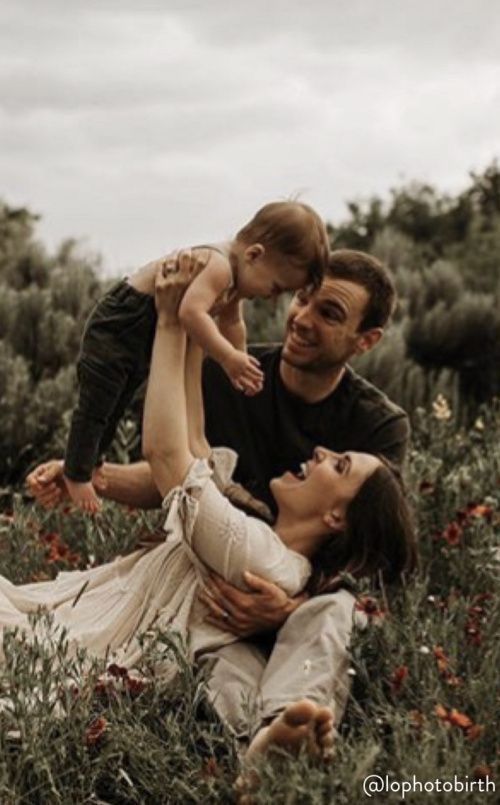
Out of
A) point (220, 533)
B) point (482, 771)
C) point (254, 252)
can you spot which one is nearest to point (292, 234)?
point (254, 252)

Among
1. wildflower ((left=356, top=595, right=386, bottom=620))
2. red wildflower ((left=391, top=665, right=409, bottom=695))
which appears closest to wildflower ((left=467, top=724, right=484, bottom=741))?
red wildflower ((left=391, top=665, right=409, bottom=695))

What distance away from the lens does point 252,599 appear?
4473mm

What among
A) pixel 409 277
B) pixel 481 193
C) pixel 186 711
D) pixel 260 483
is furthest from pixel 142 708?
pixel 481 193

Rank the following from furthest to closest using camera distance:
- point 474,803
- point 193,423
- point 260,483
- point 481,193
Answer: point 481,193 < point 260,483 < point 193,423 < point 474,803

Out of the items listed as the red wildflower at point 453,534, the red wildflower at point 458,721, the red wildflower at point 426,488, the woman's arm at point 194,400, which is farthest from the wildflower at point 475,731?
the red wildflower at point 426,488

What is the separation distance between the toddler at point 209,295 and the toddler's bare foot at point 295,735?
128 cm

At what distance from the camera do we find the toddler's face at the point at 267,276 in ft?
16.1

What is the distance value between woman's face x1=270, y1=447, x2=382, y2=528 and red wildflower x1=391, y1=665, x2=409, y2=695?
1.94ft

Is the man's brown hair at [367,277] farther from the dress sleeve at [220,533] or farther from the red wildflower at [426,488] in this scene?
the dress sleeve at [220,533]

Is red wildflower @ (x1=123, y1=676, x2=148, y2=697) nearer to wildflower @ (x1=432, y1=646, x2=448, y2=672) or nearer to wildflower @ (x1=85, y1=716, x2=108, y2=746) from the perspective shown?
wildflower @ (x1=85, y1=716, x2=108, y2=746)

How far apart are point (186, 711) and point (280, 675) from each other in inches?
11.0

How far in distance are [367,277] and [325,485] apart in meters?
1.42

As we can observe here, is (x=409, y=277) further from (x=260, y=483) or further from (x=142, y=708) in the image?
(x=142, y=708)

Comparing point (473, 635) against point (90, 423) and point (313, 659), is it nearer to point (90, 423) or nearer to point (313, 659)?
point (313, 659)
